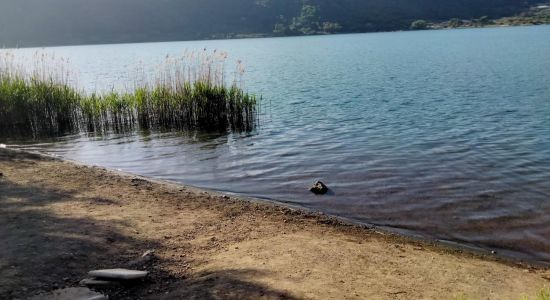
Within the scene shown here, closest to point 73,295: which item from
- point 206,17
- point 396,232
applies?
point 396,232

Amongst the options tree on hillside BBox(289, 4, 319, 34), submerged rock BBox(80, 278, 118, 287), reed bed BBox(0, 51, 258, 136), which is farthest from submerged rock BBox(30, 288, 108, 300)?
tree on hillside BBox(289, 4, 319, 34)

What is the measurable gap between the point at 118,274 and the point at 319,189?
5.96 m

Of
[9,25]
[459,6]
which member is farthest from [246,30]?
[459,6]

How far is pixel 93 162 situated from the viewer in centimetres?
1498

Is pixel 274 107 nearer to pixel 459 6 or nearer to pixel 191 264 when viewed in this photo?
pixel 191 264

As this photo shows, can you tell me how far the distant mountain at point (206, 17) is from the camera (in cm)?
10488

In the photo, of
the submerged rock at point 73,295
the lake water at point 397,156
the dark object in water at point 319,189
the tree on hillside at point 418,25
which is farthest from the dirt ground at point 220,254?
the tree on hillside at point 418,25

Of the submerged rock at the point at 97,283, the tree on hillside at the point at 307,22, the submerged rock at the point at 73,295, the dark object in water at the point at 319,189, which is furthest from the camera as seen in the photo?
the tree on hillside at the point at 307,22

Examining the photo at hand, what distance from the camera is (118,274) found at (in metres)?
5.67

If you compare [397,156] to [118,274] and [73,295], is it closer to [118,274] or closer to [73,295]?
[118,274]

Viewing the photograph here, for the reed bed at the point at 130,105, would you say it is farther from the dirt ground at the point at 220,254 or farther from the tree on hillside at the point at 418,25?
the tree on hillside at the point at 418,25

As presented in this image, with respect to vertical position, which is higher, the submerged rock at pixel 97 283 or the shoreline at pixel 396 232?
the submerged rock at pixel 97 283

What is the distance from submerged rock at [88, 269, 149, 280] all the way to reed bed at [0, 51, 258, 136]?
13.9 metres

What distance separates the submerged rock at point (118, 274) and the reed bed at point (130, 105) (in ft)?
45.5
